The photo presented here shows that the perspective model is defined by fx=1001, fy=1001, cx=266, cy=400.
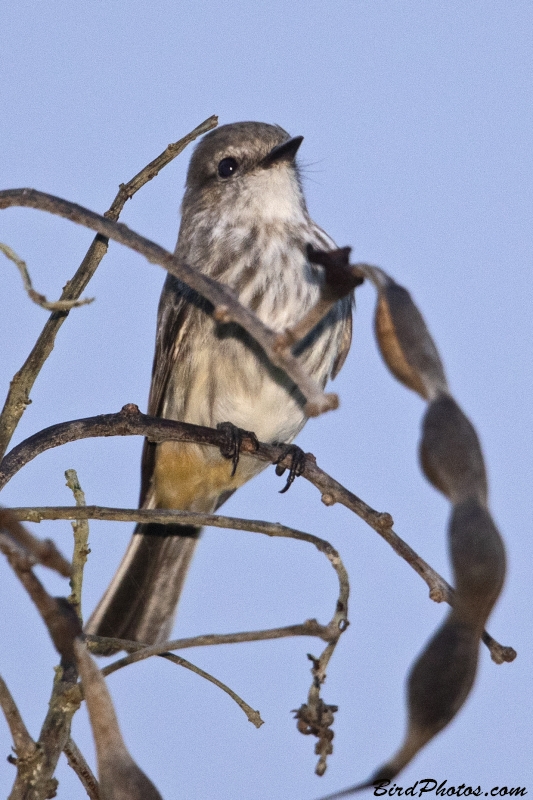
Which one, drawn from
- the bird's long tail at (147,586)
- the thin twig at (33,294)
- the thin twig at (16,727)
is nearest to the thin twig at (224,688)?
the thin twig at (16,727)

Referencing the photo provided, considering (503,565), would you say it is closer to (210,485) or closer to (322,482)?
(322,482)

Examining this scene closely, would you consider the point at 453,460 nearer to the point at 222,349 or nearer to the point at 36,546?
the point at 36,546

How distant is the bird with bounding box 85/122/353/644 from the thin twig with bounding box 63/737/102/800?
2.57 meters

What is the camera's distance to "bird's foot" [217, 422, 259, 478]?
4.76 meters

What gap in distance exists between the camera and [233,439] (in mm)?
4910

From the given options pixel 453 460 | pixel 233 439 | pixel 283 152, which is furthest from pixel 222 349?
pixel 453 460

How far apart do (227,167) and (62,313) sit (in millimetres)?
3190

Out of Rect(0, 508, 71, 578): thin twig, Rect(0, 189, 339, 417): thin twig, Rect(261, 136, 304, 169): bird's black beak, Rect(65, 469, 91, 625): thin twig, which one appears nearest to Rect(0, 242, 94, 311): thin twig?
Rect(0, 189, 339, 417): thin twig

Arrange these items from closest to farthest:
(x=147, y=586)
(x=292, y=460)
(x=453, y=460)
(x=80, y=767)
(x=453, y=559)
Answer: (x=453, y=559)
(x=453, y=460)
(x=80, y=767)
(x=292, y=460)
(x=147, y=586)

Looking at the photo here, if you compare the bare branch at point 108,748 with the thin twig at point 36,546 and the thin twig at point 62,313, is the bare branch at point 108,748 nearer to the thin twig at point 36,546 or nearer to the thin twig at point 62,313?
the thin twig at point 36,546

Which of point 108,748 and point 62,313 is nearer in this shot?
point 108,748

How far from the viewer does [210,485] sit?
5906 millimetres

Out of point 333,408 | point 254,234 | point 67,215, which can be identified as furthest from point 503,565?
point 254,234

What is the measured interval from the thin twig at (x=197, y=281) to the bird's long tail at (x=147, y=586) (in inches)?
136
